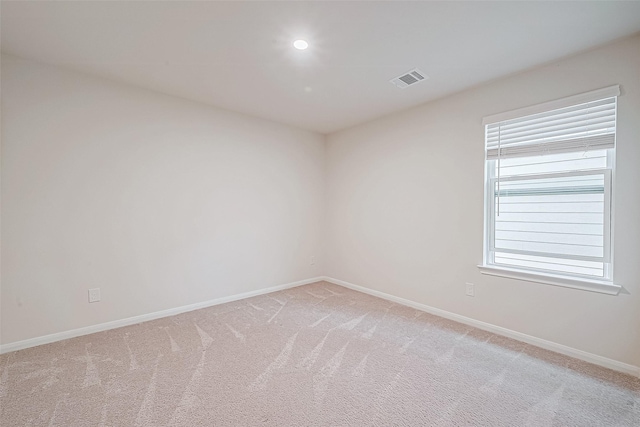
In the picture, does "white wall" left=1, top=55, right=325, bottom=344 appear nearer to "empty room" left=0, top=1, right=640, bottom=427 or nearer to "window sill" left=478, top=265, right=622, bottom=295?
"empty room" left=0, top=1, right=640, bottom=427

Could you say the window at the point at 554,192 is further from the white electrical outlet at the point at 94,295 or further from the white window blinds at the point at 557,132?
the white electrical outlet at the point at 94,295

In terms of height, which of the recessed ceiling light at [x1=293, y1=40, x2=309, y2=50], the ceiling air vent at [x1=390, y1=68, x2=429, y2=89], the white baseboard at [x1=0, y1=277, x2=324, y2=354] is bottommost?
the white baseboard at [x1=0, y1=277, x2=324, y2=354]

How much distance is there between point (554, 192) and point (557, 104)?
743mm

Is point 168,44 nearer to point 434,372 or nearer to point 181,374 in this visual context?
point 181,374

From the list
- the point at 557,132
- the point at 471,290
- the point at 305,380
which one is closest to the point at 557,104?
the point at 557,132

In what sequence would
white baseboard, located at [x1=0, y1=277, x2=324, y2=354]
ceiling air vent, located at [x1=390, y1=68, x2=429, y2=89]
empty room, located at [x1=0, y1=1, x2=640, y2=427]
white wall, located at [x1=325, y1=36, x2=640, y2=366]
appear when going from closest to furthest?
empty room, located at [x1=0, y1=1, x2=640, y2=427]
white wall, located at [x1=325, y1=36, x2=640, y2=366]
white baseboard, located at [x1=0, y1=277, x2=324, y2=354]
ceiling air vent, located at [x1=390, y1=68, x2=429, y2=89]

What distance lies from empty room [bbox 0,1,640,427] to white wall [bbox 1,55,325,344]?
0.02 meters

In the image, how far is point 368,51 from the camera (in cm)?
222

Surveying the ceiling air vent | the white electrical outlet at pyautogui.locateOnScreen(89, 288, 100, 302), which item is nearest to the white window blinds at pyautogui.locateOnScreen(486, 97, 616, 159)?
the ceiling air vent

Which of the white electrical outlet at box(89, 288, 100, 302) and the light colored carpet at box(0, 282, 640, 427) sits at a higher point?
the white electrical outlet at box(89, 288, 100, 302)

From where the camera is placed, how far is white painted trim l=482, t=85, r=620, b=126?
82.5 inches

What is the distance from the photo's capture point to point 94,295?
105 inches

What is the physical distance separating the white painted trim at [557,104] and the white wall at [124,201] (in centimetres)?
266

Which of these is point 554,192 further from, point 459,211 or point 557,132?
point 459,211
